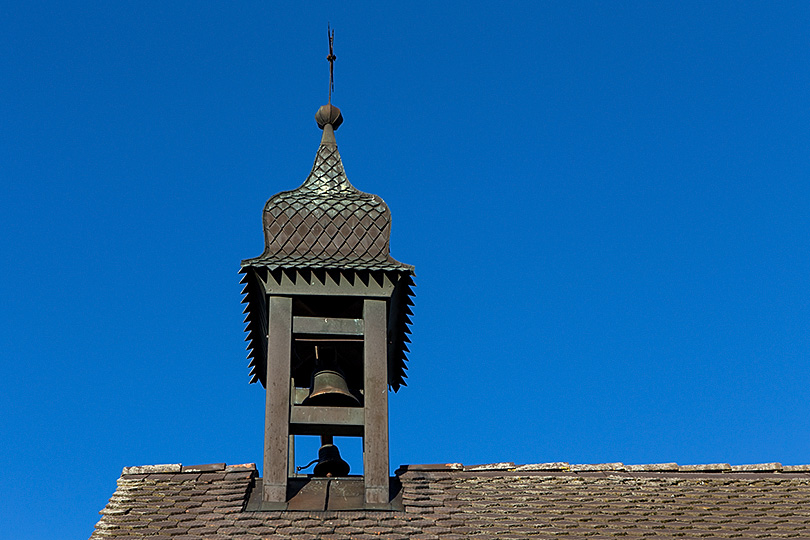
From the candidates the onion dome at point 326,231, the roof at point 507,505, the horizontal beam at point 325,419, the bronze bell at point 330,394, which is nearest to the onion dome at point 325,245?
the onion dome at point 326,231

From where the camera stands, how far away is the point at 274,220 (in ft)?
43.7

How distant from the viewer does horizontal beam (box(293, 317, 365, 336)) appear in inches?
497

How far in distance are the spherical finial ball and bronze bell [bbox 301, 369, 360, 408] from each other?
394cm

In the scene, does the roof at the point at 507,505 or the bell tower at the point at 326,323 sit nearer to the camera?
the roof at the point at 507,505

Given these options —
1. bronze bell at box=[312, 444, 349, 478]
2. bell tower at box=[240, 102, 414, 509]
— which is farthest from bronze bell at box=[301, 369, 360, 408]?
bronze bell at box=[312, 444, 349, 478]

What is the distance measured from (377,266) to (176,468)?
10.00ft

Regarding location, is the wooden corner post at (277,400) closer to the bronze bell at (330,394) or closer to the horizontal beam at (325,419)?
the horizontal beam at (325,419)

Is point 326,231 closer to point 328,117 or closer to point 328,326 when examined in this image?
point 328,326

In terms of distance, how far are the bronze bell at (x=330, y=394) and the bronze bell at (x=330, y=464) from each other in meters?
0.84

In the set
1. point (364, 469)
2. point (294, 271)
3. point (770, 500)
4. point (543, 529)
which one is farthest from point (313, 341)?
point (770, 500)

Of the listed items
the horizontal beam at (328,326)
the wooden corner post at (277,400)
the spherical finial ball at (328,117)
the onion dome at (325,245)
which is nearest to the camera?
the wooden corner post at (277,400)

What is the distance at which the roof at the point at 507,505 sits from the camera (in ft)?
36.7

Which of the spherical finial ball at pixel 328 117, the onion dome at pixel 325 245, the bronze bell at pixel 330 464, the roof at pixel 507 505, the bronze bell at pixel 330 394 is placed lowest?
the roof at pixel 507 505

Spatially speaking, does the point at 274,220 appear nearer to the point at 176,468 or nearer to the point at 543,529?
the point at 176,468
